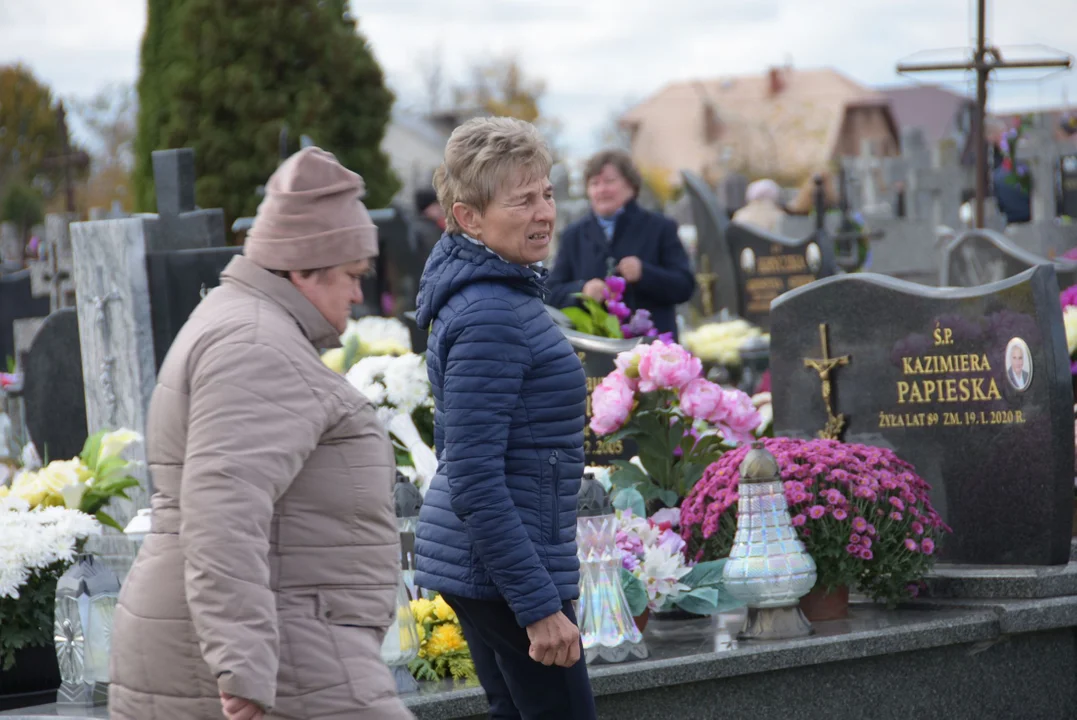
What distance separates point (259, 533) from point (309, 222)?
54 centimetres

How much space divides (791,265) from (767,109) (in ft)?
184

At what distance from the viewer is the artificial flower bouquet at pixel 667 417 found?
5434mm

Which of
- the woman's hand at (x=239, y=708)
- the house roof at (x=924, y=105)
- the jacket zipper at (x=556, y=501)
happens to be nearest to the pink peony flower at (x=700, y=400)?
the jacket zipper at (x=556, y=501)

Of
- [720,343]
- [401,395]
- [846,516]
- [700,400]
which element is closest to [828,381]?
[700,400]

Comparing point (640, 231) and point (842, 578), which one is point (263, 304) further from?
point (640, 231)

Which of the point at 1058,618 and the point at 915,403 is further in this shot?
the point at 915,403

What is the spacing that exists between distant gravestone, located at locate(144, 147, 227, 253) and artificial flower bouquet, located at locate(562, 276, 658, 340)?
160 cm

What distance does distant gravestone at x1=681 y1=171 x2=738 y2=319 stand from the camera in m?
13.3

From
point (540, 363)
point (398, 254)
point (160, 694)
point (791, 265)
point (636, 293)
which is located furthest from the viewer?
point (398, 254)

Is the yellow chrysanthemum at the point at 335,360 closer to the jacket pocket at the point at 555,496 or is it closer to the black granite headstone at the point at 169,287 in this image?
the black granite headstone at the point at 169,287

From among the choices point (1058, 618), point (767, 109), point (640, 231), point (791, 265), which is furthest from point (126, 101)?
point (1058, 618)

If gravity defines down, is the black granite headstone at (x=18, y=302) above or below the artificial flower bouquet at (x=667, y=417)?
above

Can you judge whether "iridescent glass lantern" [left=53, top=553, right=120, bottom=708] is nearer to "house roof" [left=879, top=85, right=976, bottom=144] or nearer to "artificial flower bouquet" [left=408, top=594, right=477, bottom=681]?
"artificial flower bouquet" [left=408, top=594, right=477, bottom=681]

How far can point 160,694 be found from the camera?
8.05ft
